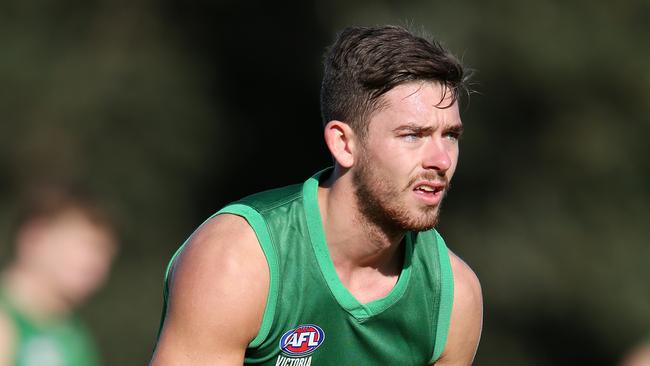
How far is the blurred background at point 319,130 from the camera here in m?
11.0

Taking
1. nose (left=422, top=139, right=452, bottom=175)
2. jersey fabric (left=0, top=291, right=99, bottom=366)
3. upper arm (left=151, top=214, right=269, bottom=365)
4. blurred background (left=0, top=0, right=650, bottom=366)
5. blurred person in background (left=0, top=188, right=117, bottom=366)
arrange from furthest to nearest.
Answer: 1. blurred background (left=0, top=0, right=650, bottom=366)
2. jersey fabric (left=0, top=291, right=99, bottom=366)
3. blurred person in background (left=0, top=188, right=117, bottom=366)
4. nose (left=422, top=139, right=452, bottom=175)
5. upper arm (left=151, top=214, right=269, bottom=365)

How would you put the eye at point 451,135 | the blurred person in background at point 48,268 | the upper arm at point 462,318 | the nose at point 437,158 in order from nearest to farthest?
the nose at point 437,158 < the eye at point 451,135 < the upper arm at point 462,318 < the blurred person in background at point 48,268

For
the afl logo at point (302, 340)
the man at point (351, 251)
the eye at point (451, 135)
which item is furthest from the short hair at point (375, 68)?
the afl logo at point (302, 340)

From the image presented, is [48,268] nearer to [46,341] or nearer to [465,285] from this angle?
[46,341]

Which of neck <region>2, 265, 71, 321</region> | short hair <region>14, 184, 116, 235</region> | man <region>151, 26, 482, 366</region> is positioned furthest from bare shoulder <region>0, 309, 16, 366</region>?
man <region>151, 26, 482, 366</region>

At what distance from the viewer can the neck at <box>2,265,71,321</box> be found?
17.4ft

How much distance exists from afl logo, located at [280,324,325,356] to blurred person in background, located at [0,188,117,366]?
49.6 inches

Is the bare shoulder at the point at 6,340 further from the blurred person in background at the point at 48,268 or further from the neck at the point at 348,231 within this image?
the neck at the point at 348,231

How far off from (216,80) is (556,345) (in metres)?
4.06

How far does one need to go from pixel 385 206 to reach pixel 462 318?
609mm

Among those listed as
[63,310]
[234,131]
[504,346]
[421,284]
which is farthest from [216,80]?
[421,284]

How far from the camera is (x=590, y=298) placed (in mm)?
11242

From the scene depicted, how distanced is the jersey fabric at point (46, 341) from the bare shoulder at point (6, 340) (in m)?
0.07

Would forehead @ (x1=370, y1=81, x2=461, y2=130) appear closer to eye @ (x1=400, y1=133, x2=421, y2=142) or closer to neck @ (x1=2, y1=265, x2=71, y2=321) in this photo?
eye @ (x1=400, y1=133, x2=421, y2=142)
